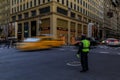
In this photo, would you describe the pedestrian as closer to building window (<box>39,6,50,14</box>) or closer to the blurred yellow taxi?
the blurred yellow taxi

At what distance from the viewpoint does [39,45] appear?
26.3 metres

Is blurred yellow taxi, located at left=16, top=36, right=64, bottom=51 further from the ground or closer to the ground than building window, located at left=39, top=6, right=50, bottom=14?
closer to the ground

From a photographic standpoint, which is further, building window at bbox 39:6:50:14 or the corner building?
building window at bbox 39:6:50:14

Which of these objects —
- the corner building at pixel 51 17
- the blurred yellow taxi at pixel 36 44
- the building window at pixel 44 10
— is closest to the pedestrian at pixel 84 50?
the blurred yellow taxi at pixel 36 44

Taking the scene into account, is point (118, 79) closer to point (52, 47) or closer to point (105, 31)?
point (52, 47)

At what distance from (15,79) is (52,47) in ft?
65.6

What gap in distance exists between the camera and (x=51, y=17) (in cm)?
5806

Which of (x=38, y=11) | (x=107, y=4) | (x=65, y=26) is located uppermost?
(x=107, y=4)

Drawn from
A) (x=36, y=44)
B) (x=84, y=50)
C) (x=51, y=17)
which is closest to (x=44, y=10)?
(x=51, y=17)

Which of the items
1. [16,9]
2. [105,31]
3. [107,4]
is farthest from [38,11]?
[107,4]

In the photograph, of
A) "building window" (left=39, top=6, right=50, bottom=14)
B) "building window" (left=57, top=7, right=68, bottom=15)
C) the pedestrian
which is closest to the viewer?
the pedestrian

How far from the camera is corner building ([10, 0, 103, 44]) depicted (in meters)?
59.3

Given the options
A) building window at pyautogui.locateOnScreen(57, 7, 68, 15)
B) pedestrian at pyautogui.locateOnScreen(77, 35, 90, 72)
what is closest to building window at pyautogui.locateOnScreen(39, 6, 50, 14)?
building window at pyautogui.locateOnScreen(57, 7, 68, 15)

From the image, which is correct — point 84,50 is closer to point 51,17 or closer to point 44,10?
point 51,17
